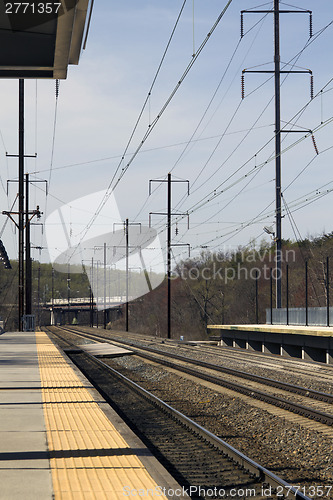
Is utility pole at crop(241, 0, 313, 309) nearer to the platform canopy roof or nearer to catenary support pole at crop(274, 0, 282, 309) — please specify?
catenary support pole at crop(274, 0, 282, 309)

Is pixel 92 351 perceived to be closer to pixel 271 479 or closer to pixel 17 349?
pixel 17 349

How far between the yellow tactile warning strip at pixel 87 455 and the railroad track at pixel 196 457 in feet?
3.25

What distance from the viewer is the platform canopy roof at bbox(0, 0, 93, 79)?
944cm

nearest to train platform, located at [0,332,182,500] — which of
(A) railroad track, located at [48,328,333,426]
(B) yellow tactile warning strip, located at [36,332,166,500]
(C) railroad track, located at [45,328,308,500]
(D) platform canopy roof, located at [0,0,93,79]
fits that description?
(B) yellow tactile warning strip, located at [36,332,166,500]

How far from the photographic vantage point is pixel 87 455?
8.34 m

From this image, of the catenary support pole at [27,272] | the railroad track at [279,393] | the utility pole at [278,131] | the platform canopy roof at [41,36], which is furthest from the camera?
the catenary support pole at [27,272]

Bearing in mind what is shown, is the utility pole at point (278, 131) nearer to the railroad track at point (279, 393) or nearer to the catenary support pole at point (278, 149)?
the catenary support pole at point (278, 149)

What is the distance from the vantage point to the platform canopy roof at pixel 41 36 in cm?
944

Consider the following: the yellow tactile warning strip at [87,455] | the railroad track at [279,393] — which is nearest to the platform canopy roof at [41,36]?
the yellow tactile warning strip at [87,455]

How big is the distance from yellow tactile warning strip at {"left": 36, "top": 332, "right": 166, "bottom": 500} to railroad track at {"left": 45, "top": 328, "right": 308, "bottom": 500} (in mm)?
991

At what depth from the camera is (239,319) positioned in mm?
114938

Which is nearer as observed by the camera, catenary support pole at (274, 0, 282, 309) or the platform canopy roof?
the platform canopy roof

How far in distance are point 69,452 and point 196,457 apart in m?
2.68

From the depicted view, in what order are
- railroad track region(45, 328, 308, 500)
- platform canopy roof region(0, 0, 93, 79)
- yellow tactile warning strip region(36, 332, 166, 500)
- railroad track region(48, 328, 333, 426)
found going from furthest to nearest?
railroad track region(48, 328, 333, 426), platform canopy roof region(0, 0, 93, 79), railroad track region(45, 328, 308, 500), yellow tactile warning strip region(36, 332, 166, 500)
